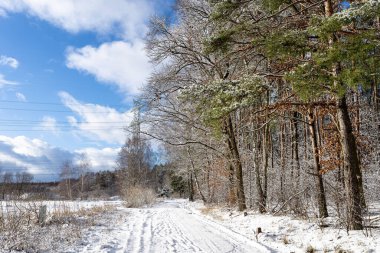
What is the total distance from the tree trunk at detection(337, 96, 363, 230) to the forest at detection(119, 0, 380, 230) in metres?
0.02

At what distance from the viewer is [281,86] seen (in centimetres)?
1209

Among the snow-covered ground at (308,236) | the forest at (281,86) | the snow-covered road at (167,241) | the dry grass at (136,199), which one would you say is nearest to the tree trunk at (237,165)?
the forest at (281,86)

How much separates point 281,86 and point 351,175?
17.6 ft

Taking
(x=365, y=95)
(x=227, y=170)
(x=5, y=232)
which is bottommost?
(x=5, y=232)

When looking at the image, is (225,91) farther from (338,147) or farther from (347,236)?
(338,147)

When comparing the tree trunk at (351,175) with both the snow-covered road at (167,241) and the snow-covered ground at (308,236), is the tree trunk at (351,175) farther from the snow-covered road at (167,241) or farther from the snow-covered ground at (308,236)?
the snow-covered road at (167,241)

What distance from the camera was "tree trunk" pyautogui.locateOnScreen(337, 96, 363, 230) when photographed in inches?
281

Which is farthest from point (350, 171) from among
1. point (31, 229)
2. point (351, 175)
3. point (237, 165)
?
point (31, 229)

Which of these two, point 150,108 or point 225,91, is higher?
point 150,108

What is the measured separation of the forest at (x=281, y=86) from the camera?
21.7 feet

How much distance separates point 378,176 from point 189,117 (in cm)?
917

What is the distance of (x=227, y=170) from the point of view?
17.1 meters

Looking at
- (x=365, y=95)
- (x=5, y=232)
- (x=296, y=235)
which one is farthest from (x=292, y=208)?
(x=365, y=95)

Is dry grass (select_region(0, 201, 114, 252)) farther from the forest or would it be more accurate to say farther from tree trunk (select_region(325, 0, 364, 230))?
tree trunk (select_region(325, 0, 364, 230))
